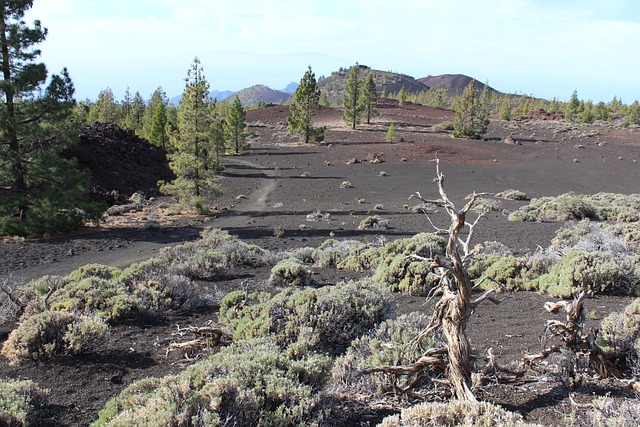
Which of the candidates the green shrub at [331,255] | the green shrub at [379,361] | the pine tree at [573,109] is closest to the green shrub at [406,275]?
the green shrub at [331,255]

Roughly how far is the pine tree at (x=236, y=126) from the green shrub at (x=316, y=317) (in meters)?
39.9

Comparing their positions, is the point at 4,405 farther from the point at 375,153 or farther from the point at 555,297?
the point at 375,153

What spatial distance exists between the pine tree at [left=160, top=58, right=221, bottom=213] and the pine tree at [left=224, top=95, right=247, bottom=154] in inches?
915

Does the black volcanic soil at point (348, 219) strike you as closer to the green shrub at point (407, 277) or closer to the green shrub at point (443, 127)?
the green shrub at point (407, 277)

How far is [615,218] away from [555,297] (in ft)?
41.5

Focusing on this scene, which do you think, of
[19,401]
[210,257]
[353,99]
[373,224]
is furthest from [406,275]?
[353,99]

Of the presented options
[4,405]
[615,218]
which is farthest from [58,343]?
[615,218]

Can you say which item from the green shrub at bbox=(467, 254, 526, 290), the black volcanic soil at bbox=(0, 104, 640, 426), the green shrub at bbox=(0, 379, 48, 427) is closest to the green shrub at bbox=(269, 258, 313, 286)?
the black volcanic soil at bbox=(0, 104, 640, 426)

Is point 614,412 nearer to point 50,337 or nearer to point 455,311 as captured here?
point 455,311

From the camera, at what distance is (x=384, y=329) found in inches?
193

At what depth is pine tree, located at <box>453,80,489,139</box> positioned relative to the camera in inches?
2165

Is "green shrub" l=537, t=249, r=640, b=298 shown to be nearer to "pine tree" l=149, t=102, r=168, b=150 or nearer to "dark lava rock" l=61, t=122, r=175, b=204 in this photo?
"dark lava rock" l=61, t=122, r=175, b=204

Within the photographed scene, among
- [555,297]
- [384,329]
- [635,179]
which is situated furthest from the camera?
[635,179]

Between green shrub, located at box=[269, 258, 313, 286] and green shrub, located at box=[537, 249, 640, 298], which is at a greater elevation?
green shrub, located at box=[537, 249, 640, 298]
